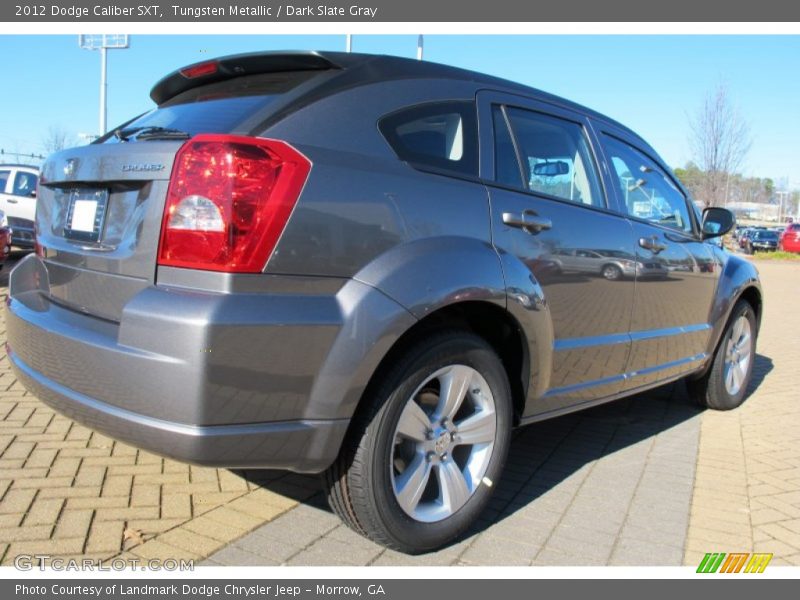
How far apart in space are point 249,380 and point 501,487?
5.81 ft

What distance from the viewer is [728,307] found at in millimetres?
4871

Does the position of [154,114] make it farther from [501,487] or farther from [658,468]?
[658,468]

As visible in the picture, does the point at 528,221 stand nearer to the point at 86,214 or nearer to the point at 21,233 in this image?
the point at 86,214

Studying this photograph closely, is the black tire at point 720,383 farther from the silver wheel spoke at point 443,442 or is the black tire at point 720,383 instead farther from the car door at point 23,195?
the car door at point 23,195

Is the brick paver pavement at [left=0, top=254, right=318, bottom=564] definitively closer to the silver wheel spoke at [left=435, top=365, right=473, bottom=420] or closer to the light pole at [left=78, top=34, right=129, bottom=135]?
the silver wheel spoke at [left=435, top=365, right=473, bottom=420]

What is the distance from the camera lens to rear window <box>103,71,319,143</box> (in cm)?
244

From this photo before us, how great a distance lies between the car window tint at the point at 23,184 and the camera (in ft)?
41.9

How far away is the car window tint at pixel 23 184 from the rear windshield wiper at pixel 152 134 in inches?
449

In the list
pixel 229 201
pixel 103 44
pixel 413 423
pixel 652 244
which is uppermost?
pixel 103 44

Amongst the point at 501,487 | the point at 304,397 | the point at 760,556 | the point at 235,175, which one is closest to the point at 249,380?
the point at 304,397

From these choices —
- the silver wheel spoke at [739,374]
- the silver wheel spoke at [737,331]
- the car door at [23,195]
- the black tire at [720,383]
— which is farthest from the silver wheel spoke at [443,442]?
the car door at [23,195]

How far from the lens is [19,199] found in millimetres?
12539

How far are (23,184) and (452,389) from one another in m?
12.7

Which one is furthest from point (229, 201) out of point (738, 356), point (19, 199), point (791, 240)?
point (791, 240)
